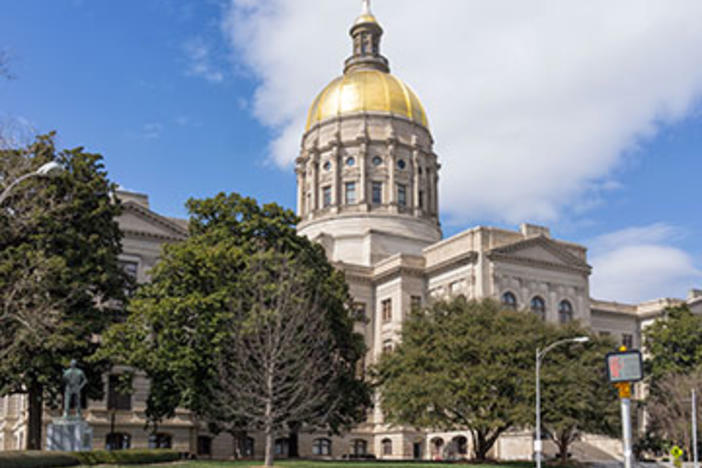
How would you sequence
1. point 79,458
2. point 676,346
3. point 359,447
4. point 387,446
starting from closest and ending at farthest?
1. point 79,458
2. point 387,446
3. point 676,346
4. point 359,447

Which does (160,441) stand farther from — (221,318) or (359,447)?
(221,318)

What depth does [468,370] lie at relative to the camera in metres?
48.8

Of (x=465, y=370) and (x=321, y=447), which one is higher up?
(x=465, y=370)

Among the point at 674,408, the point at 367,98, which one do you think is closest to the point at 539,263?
the point at 674,408

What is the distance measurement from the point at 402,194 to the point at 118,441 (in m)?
40.9

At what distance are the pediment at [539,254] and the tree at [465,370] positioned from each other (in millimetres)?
15930

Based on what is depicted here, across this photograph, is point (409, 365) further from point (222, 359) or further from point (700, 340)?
point (700, 340)

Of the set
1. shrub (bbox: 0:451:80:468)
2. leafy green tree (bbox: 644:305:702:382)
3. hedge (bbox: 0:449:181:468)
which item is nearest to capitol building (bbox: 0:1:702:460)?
leafy green tree (bbox: 644:305:702:382)

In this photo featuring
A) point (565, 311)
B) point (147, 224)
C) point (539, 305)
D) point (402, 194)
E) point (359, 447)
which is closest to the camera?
point (147, 224)

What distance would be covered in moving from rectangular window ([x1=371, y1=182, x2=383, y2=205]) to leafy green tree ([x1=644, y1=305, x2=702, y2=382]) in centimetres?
2950

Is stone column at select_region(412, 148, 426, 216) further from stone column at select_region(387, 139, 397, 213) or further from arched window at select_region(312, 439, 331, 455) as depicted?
arched window at select_region(312, 439, 331, 455)

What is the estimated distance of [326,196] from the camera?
3494 inches

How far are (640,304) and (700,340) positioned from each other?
59.4ft

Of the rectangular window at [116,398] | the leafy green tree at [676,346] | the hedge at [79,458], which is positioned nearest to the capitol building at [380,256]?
the rectangular window at [116,398]
